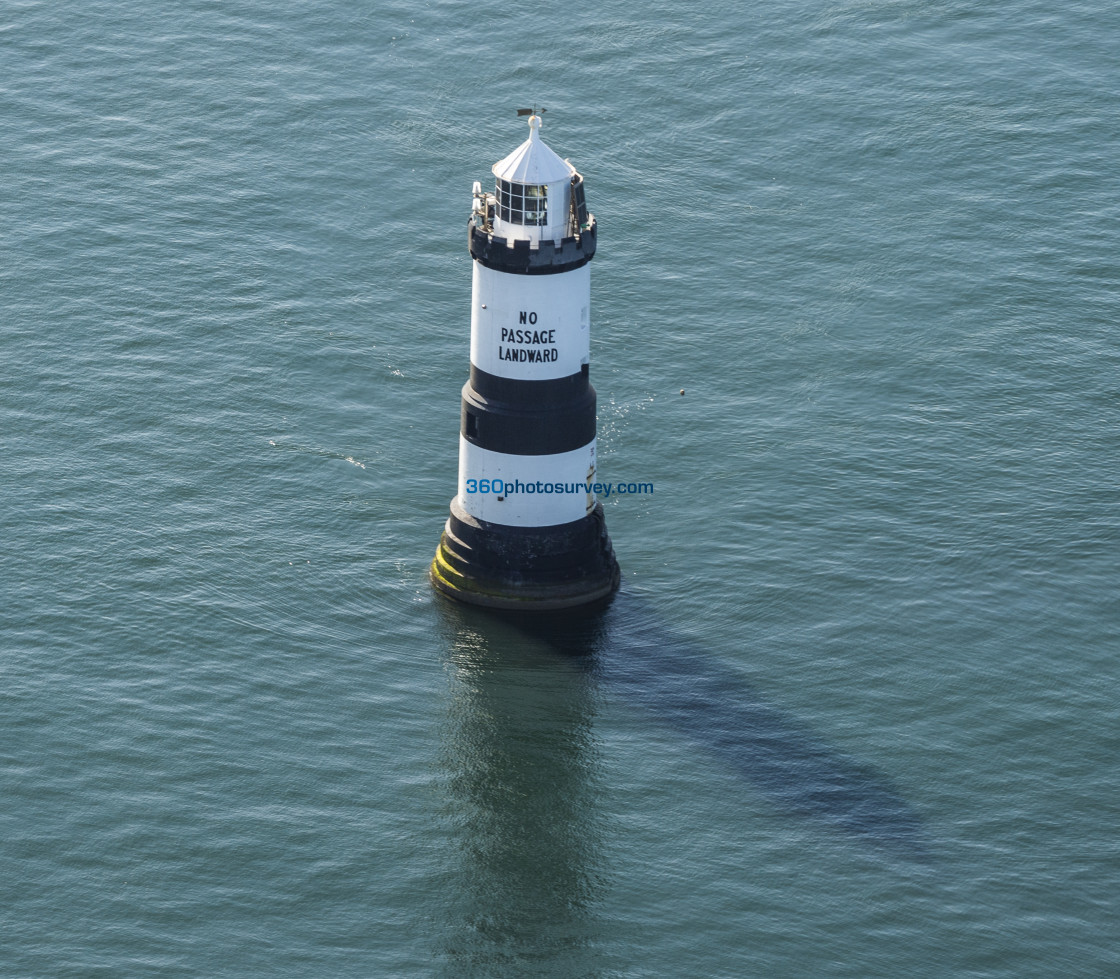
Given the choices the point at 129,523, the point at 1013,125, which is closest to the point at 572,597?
the point at 129,523

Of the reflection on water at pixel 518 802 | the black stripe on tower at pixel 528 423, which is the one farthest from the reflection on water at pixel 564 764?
the black stripe on tower at pixel 528 423

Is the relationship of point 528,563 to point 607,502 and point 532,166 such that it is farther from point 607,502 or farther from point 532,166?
point 532,166

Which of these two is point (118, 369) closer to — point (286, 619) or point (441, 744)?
point (286, 619)

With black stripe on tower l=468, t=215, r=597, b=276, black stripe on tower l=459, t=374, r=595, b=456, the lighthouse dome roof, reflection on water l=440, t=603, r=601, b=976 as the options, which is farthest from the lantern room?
reflection on water l=440, t=603, r=601, b=976

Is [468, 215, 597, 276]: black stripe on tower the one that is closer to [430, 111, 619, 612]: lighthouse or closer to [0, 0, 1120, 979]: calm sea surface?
[430, 111, 619, 612]: lighthouse

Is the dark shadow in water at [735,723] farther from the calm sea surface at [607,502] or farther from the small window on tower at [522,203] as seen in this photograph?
the small window on tower at [522,203]
